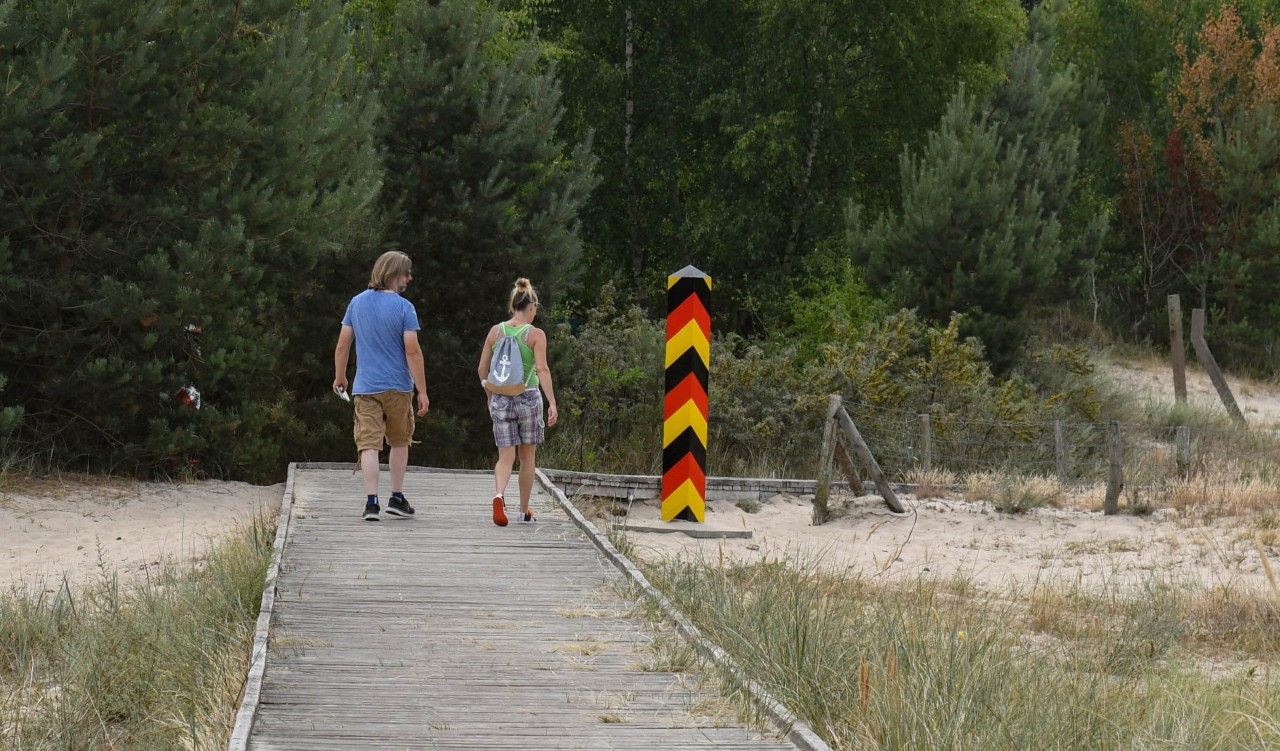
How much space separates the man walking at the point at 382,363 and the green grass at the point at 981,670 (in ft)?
7.80

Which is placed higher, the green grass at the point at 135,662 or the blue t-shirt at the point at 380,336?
the blue t-shirt at the point at 380,336

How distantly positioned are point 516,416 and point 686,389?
2.18 m

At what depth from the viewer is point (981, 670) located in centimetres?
593

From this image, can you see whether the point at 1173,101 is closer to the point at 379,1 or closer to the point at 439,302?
the point at 379,1

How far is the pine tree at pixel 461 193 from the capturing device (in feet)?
56.7

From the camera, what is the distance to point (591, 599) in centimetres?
738

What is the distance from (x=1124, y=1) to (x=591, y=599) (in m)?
33.7

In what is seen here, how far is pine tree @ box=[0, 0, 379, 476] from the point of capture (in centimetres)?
1327

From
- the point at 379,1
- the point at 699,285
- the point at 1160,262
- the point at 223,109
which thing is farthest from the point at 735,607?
the point at 1160,262

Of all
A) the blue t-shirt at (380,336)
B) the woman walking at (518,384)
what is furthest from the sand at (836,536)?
the blue t-shirt at (380,336)

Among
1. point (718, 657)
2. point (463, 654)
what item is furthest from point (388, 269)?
point (718, 657)

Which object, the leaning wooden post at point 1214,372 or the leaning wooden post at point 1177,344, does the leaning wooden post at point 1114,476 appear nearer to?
the leaning wooden post at point 1214,372

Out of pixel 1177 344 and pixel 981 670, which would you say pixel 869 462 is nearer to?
pixel 981 670

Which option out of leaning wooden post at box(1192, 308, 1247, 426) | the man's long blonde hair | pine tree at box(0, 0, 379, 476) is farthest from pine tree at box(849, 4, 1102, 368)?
the man's long blonde hair
